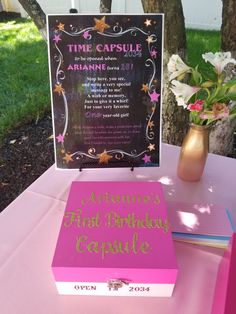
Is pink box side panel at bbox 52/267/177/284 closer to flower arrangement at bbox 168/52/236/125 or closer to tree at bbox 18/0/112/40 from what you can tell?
flower arrangement at bbox 168/52/236/125

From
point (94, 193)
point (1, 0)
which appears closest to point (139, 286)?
point (94, 193)

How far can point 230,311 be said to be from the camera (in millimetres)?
517

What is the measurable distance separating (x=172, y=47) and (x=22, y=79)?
7.05ft

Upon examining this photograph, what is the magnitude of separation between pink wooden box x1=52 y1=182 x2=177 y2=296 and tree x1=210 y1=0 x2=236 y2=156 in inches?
40.7

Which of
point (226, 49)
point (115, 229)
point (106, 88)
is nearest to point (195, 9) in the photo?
point (226, 49)

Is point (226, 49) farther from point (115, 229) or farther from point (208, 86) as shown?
point (115, 229)

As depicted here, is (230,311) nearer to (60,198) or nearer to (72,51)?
(60,198)

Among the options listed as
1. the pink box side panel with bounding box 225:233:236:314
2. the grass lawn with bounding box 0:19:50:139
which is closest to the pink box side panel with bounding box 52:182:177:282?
the pink box side panel with bounding box 225:233:236:314

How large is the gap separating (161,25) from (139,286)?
0.66 meters

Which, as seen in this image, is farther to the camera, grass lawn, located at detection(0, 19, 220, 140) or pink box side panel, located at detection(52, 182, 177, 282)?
grass lawn, located at detection(0, 19, 220, 140)

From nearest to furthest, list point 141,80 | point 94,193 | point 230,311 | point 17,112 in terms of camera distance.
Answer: point 230,311
point 94,193
point 141,80
point 17,112

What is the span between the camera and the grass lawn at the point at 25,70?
109 inches

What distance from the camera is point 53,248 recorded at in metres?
0.78

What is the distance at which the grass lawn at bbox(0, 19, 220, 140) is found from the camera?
277 cm
